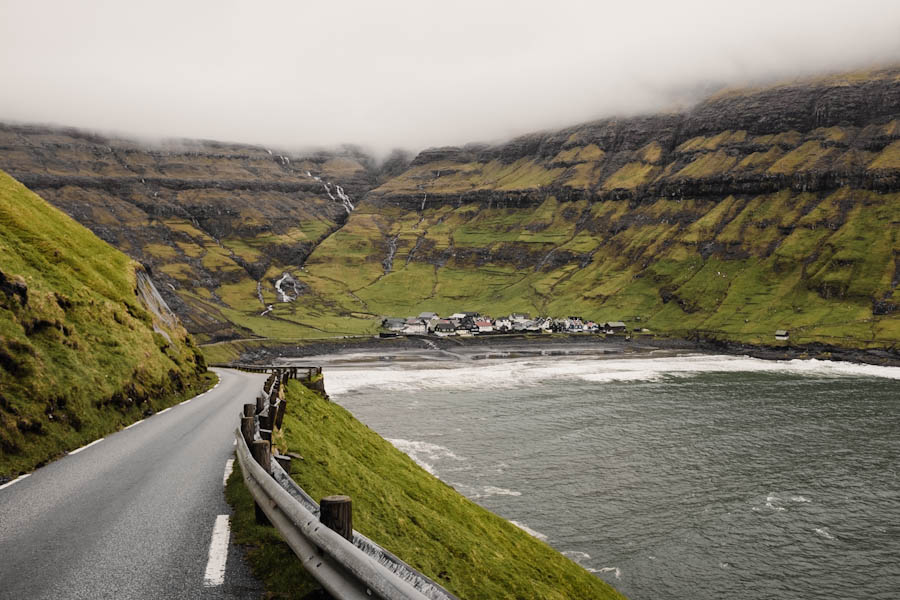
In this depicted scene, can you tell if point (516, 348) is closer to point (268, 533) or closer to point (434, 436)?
point (434, 436)

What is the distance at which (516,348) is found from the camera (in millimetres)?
171750

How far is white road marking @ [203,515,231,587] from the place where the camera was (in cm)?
914

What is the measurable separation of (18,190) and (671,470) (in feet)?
204

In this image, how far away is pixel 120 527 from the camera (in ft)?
39.3

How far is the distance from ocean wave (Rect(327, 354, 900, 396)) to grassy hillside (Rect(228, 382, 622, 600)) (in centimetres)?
6415

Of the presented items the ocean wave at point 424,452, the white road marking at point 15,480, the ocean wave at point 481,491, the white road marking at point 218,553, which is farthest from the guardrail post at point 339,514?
Result: the ocean wave at point 424,452

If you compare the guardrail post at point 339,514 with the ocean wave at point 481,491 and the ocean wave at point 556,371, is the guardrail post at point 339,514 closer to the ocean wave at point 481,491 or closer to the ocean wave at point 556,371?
the ocean wave at point 481,491

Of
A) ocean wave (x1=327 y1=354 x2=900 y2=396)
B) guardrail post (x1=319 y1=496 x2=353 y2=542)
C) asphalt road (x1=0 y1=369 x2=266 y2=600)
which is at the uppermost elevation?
guardrail post (x1=319 y1=496 x2=353 y2=542)

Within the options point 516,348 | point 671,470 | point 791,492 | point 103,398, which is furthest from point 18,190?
point 516,348

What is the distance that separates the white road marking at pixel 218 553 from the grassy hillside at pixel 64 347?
9.93m

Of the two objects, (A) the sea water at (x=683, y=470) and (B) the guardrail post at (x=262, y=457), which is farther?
(A) the sea water at (x=683, y=470)

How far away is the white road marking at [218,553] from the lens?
914 centimetres

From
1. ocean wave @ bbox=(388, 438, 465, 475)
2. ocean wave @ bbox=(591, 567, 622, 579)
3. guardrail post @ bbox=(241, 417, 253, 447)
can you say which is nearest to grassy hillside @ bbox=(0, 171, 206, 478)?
guardrail post @ bbox=(241, 417, 253, 447)

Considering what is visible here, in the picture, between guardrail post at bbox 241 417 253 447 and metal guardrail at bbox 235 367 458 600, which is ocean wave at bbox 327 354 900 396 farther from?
metal guardrail at bbox 235 367 458 600
